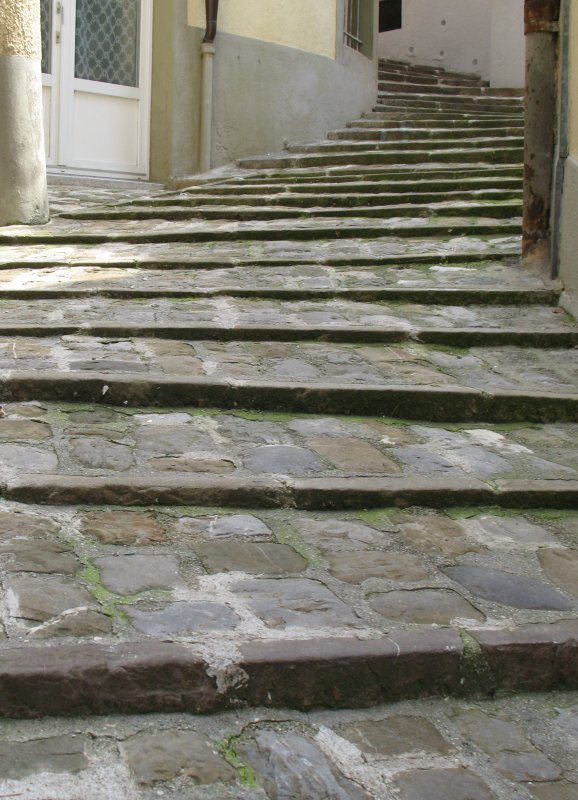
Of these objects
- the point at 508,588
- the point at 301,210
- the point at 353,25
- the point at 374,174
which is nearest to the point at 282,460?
the point at 508,588

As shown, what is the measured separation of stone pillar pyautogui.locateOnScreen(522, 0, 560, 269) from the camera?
554 centimetres

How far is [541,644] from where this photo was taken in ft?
7.39

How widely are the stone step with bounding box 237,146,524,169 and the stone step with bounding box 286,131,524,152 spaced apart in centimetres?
5

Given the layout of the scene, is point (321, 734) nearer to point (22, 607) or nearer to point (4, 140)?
point (22, 607)

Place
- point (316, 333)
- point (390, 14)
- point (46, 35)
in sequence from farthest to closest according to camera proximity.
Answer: point (390, 14) → point (46, 35) → point (316, 333)

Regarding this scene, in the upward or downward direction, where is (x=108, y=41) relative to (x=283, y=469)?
upward

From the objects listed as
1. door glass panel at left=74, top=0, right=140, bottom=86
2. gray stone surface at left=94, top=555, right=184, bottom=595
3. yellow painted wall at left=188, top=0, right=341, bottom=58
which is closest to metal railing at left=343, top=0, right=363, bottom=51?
yellow painted wall at left=188, top=0, right=341, bottom=58

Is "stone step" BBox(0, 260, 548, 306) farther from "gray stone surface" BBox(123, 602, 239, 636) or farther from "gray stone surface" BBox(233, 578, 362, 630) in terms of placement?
"gray stone surface" BBox(123, 602, 239, 636)

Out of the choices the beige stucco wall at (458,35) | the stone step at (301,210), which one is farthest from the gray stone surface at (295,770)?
the beige stucco wall at (458,35)

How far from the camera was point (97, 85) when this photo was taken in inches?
392

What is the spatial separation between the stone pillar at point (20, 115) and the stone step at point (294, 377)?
3037mm

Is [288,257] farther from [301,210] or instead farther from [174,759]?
[174,759]

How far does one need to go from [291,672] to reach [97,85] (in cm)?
879

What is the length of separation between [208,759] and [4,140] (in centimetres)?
591
